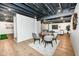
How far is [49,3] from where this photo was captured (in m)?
2.14

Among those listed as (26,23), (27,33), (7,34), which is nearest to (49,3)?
(26,23)

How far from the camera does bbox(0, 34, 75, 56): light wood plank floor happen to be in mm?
2195

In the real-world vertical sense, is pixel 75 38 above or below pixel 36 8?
below

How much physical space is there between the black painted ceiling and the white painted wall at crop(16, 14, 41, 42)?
13cm

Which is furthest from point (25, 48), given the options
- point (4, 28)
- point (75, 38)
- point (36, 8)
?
point (75, 38)

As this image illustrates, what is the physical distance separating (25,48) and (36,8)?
1018mm

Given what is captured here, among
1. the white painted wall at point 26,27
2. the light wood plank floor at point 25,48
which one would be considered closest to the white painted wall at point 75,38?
the light wood plank floor at point 25,48

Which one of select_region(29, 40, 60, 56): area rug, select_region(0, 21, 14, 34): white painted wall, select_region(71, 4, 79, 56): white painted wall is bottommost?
select_region(29, 40, 60, 56): area rug

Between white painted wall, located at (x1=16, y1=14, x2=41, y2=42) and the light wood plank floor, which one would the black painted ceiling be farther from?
the light wood plank floor

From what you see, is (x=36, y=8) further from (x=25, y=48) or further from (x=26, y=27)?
(x=25, y=48)

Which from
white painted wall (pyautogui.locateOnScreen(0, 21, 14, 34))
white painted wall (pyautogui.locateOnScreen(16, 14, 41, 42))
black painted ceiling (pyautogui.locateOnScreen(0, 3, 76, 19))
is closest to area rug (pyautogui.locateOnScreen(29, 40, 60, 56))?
white painted wall (pyautogui.locateOnScreen(16, 14, 41, 42))

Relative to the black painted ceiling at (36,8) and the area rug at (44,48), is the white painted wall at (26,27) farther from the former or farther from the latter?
the area rug at (44,48)

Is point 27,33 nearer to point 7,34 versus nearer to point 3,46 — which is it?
point 7,34

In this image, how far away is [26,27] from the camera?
2332 mm
